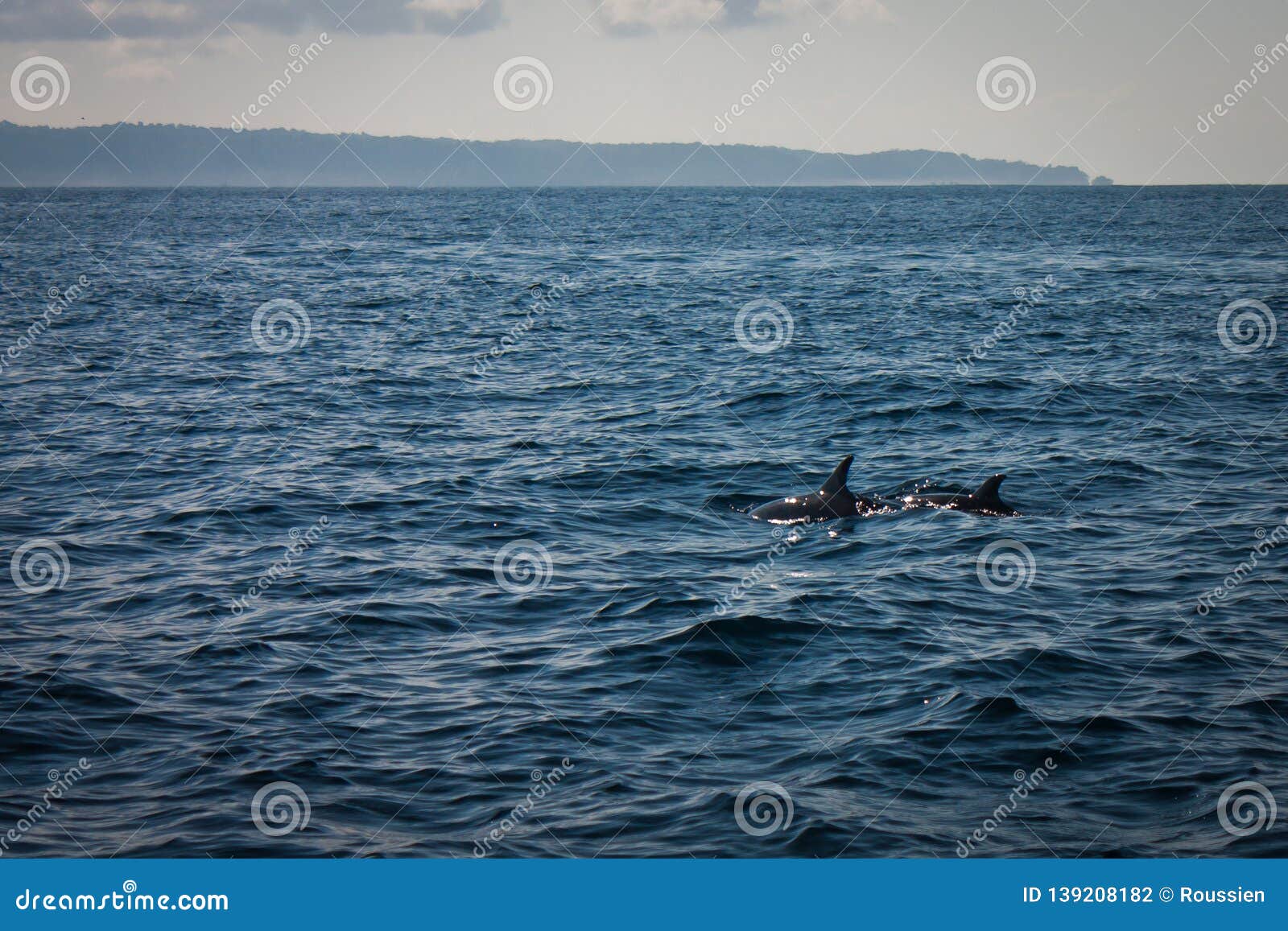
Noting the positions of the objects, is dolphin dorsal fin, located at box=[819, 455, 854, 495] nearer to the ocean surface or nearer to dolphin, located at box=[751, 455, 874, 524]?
dolphin, located at box=[751, 455, 874, 524]

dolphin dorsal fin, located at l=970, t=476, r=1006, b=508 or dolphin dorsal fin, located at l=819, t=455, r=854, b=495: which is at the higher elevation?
dolphin dorsal fin, located at l=819, t=455, r=854, b=495

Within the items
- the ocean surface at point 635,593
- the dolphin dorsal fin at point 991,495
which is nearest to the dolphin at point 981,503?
the dolphin dorsal fin at point 991,495

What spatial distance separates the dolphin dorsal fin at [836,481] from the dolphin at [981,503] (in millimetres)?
1403

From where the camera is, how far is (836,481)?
19.4 m

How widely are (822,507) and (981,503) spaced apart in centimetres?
277

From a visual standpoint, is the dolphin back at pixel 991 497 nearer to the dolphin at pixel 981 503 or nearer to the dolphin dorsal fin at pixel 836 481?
the dolphin at pixel 981 503

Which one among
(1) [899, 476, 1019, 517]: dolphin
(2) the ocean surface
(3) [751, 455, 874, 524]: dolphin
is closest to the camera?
(2) the ocean surface

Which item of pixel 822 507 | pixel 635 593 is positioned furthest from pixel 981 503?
pixel 635 593

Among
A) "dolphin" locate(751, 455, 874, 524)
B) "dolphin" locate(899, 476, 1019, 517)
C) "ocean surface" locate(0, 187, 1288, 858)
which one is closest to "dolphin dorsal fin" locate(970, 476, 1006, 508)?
"dolphin" locate(899, 476, 1019, 517)

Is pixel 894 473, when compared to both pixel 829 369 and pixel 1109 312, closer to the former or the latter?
pixel 829 369

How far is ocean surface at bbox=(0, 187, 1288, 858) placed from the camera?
10.3 meters

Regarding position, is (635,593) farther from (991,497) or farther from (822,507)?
(991,497)

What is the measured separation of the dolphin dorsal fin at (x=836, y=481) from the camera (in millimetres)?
19375

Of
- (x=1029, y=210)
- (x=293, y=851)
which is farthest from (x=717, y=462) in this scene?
(x=1029, y=210)
